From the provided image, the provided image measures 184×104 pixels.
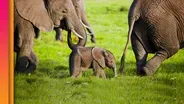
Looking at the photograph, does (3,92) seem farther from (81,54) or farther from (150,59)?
(150,59)

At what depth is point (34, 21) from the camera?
2947mm

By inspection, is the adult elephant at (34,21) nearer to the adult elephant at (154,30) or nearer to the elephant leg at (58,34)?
the elephant leg at (58,34)

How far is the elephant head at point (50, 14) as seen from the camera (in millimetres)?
2930

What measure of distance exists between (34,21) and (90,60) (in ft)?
0.90

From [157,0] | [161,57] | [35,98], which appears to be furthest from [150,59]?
[35,98]

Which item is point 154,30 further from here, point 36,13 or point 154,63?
point 36,13

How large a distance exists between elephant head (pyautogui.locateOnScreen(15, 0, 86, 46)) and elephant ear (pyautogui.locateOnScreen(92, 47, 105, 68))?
2.3 inches

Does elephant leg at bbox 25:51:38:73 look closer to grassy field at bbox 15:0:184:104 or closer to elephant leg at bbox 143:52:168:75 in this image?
grassy field at bbox 15:0:184:104

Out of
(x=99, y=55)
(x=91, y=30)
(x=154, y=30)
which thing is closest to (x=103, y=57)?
(x=99, y=55)

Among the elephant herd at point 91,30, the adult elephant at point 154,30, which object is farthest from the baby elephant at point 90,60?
the adult elephant at point 154,30

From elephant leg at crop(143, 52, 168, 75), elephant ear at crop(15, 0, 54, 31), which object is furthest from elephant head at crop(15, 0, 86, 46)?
elephant leg at crop(143, 52, 168, 75)

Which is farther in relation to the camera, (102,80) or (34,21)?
(34,21)

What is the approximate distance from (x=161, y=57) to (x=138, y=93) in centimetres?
22

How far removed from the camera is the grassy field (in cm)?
278
